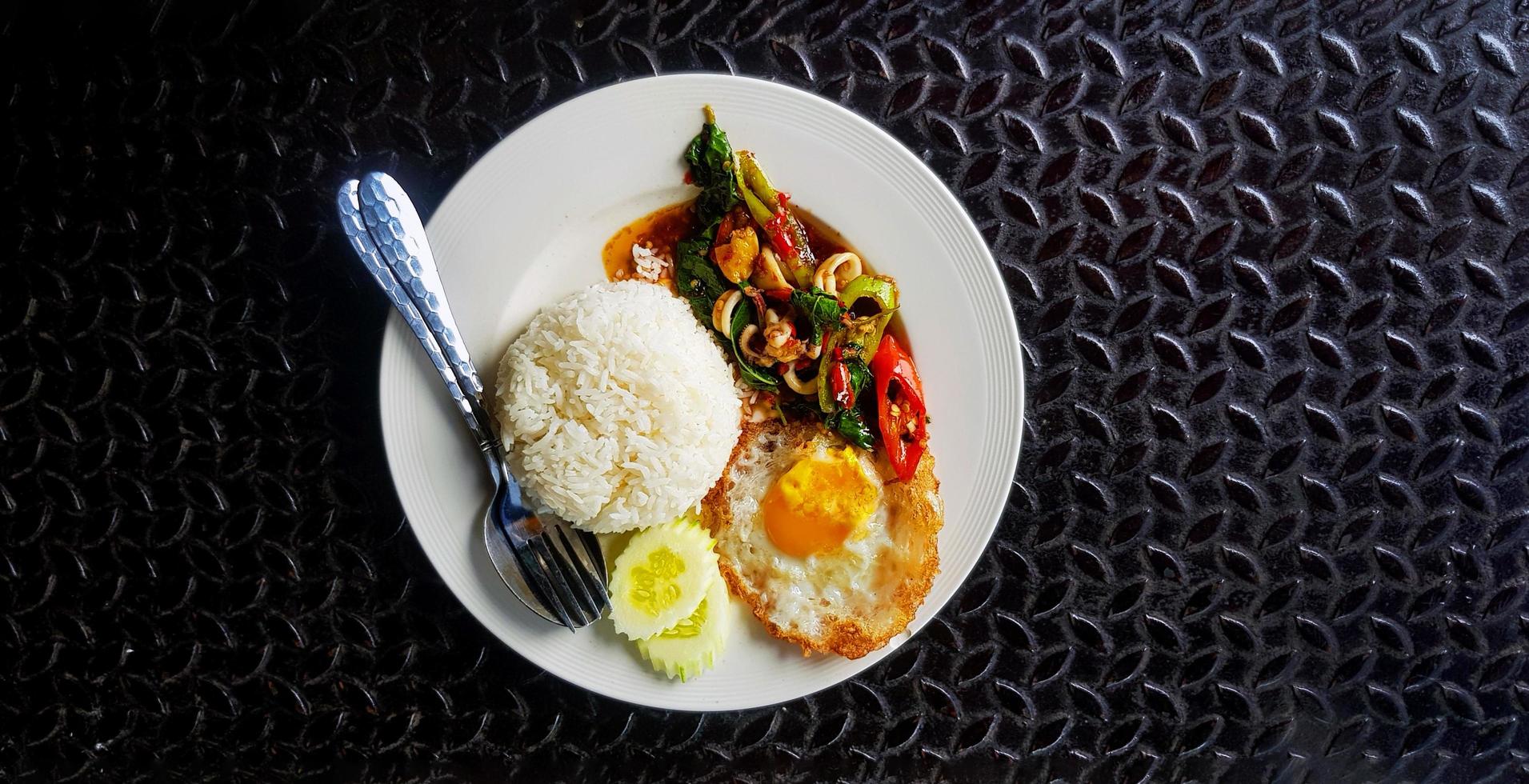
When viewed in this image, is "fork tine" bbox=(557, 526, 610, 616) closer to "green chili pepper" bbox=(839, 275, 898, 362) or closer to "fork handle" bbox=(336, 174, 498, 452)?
"fork handle" bbox=(336, 174, 498, 452)

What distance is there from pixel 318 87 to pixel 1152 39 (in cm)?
326

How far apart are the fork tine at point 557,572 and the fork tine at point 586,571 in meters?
0.05

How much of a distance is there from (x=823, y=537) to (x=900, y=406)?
567 millimetres

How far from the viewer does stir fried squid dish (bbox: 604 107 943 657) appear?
329 centimetres

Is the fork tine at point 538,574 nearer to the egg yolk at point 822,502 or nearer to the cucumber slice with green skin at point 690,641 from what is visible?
the cucumber slice with green skin at point 690,641

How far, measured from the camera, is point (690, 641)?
327 centimetres

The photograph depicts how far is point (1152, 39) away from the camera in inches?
139

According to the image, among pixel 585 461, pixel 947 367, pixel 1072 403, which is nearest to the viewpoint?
pixel 585 461

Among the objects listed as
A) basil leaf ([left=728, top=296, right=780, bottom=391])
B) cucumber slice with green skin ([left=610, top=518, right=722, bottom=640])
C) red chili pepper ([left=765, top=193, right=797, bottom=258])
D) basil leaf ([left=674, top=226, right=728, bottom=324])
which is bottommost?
cucumber slice with green skin ([left=610, top=518, right=722, bottom=640])

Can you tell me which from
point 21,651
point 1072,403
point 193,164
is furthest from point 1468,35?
point 21,651

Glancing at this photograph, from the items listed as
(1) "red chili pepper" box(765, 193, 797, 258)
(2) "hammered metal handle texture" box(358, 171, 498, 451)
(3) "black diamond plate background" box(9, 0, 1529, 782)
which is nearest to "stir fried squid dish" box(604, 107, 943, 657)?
(1) "red chili pepper" box(765, 193, 797, 258)

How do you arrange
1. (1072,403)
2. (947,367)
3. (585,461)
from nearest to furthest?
(585,461) < (947,367) < (1072,403)

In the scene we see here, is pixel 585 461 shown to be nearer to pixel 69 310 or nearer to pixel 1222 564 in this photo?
pixel 69 310

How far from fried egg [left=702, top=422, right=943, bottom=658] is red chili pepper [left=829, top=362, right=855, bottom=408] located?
162 mm
